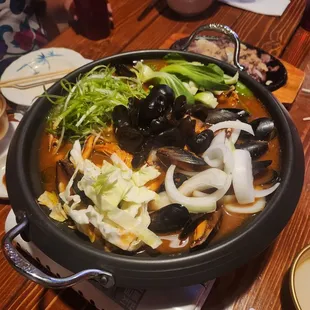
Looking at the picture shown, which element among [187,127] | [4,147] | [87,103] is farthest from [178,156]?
[4,147]

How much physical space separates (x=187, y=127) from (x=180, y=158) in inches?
4.8

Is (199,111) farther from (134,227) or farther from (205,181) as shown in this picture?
(134,227)

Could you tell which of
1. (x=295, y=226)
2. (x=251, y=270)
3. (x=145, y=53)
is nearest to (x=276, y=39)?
(x=145, y=53)

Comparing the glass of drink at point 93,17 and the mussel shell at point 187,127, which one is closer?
the mussel shell at point 187,127

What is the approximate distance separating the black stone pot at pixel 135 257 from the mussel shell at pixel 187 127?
30 centimetres

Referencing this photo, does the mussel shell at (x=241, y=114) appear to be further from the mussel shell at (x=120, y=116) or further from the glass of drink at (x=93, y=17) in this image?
the glass of drink at (x=93, y=17)

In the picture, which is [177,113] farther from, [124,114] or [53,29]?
[53,29]

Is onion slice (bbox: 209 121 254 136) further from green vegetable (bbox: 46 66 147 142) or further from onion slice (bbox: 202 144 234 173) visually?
green vegetable (bbox: 46 66 147 142)

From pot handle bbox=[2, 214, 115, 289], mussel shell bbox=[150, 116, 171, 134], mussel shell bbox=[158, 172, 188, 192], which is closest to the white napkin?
mussel shell bbox=[150, 116, 171, 134]

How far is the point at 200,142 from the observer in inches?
48.3

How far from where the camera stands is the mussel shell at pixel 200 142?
1.23 meters

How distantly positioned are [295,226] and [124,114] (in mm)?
745

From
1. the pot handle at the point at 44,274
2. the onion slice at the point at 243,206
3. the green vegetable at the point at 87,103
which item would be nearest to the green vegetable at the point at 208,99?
the green vegetable at the point at 87,103

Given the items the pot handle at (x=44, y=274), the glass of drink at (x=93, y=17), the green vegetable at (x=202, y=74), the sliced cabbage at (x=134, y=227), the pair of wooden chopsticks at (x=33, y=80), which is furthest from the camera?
the glass of drink at (x=93, y=17)
